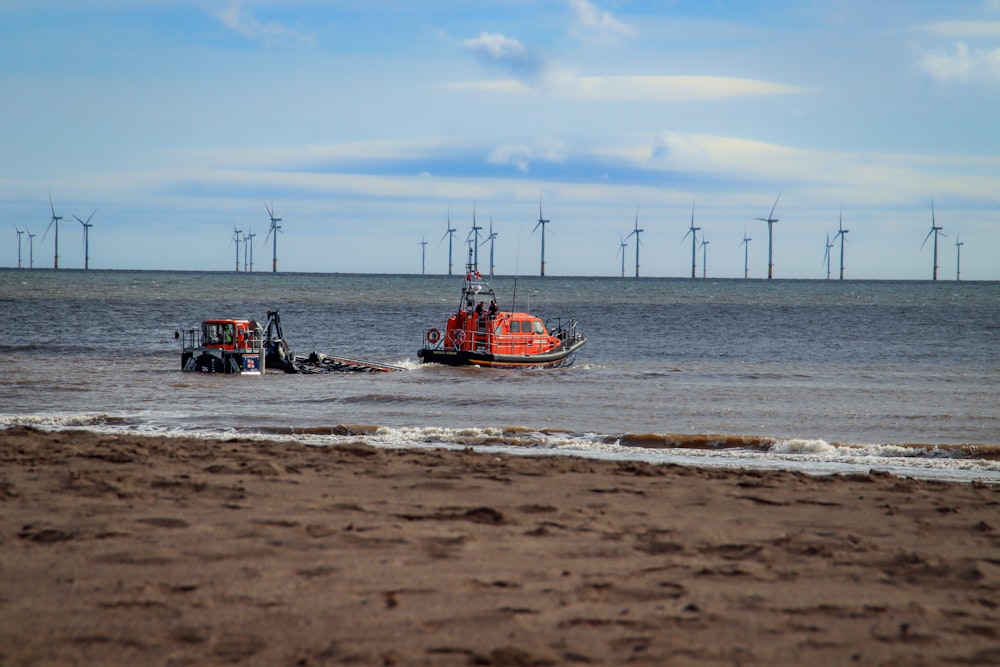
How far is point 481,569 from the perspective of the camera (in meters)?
6.36

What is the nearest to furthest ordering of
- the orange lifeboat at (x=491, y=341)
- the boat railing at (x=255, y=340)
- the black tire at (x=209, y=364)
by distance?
the black tire at (x=209, y=364)
the boat railing at (x=255, y=340)
the orange lifeboat at (x=491, y=341)

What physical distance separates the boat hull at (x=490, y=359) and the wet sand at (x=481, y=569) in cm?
2208

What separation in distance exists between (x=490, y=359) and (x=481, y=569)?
26021mm

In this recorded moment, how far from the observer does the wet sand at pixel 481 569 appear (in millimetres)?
5016

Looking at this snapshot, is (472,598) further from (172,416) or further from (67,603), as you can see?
(172,416)

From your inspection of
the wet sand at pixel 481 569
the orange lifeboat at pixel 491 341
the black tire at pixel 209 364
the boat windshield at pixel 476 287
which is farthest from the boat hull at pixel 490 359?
the wet sand at pixel 481 569

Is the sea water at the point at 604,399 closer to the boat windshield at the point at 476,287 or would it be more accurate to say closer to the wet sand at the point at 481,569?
the boat windshield at the point at 476,287

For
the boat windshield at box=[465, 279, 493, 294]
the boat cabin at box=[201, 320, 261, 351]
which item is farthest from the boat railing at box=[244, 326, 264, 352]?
the boat windshield at box=[465, 279, 493, 294]

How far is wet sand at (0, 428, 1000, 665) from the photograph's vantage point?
502 cm

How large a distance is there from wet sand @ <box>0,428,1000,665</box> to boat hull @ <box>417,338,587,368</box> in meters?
22.1

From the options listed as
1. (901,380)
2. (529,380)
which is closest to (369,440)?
(529,380)

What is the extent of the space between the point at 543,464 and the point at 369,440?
Result: 441 centimetres

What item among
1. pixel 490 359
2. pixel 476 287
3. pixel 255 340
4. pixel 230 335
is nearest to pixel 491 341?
pixel 490 359

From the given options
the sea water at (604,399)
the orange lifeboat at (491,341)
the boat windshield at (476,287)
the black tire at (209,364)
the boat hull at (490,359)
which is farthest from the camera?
the boat windshield at (476,287)
